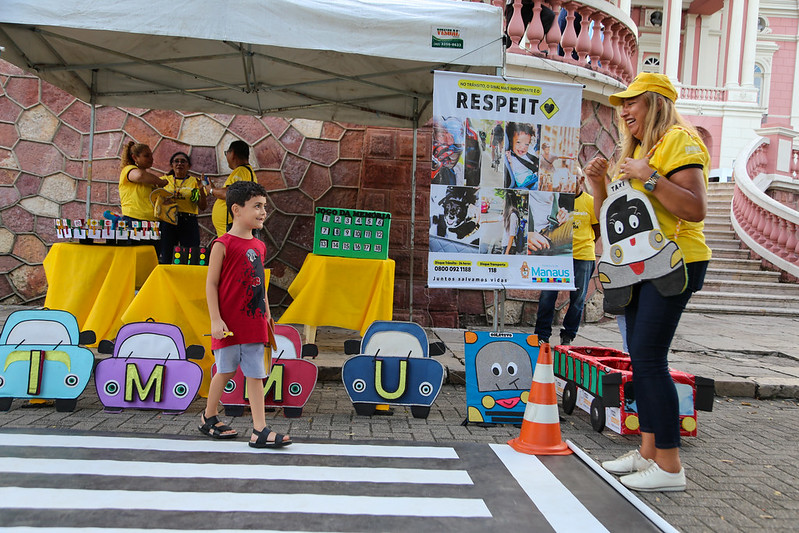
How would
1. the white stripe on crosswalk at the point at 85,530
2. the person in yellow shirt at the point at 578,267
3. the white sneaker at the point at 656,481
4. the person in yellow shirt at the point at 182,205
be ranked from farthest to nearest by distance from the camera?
the person in yellow shirt at the point at 182,205, the person in yellow shirt at the point at 578,267, the white sneaker at the point at 656,481, the white stripe on crosswalk at the point at 85,530

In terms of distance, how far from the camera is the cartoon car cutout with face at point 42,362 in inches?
155

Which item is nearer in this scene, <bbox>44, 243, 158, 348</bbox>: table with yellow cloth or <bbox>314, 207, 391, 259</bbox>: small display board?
<bbox>44, 243, 158, 348</bbox>: table with yellow cloth

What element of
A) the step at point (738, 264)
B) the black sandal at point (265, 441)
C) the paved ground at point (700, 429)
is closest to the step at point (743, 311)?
the step at point (738, 264)

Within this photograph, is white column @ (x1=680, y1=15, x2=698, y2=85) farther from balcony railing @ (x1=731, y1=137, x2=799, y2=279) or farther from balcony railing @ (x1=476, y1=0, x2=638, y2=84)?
balcony railing @ (x1=476, y1=0, x2=638, y2=84)

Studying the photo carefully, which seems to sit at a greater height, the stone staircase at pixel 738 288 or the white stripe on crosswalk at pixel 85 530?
the stone staircase at pixel 738 288

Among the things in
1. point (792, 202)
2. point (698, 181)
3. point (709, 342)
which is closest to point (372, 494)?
point (698, 181)

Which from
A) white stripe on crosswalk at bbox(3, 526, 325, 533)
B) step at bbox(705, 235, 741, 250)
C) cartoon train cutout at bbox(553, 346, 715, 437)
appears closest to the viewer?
white stripe on crosswalk at bbox(3, 526, 325, 533)

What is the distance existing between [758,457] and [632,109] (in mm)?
2338

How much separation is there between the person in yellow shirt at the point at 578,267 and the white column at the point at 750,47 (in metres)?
23.0

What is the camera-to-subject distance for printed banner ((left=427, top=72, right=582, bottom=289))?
408 cm

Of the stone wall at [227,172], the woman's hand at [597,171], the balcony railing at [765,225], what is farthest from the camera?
the balcony railing at [765,225]

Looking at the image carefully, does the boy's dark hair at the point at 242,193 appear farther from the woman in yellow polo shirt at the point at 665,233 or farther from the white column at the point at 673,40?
the white column at the point at 673,40

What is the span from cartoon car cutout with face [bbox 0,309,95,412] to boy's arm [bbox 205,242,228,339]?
4.01 ft

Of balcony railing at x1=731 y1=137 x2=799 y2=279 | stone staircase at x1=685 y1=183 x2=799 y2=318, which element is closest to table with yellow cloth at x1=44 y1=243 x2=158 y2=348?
stone staircase at x1=685 y1=183 x2=799 y2=318
